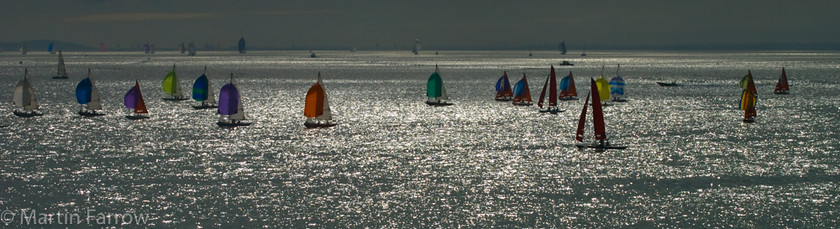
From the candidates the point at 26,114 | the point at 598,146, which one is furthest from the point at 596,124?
the point at 26,114

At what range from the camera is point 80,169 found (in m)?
41.8

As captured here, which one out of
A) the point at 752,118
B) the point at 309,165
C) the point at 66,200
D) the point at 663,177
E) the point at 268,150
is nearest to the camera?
the point at 66,200

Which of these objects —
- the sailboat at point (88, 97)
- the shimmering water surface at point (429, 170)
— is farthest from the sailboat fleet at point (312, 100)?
the shimmering water surface at point (429, 170)

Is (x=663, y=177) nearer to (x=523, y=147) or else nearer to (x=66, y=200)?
(x=523, y=147)

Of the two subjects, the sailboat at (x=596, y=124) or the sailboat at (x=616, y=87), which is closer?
the sailboat at (x=596, y=124)

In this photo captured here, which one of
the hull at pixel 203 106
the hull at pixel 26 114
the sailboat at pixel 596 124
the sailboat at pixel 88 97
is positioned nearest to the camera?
the sailboat at pixel 596 124

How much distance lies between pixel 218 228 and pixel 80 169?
15.3 m

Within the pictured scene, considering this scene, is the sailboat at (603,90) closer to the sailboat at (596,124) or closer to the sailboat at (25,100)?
the sailboat at (596,124)

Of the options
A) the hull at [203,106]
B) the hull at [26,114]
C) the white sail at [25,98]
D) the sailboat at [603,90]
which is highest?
the sailboat at [603,90]

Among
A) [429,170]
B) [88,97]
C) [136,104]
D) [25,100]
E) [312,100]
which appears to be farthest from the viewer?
[88,97]

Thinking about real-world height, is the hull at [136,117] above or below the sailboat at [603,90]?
below

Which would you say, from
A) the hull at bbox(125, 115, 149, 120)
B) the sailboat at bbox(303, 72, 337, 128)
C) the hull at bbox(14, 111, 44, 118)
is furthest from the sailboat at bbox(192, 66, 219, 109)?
A: the sailboat at bbox(303, 72, 337, 128)

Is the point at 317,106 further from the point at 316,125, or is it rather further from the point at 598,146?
the point at 598,146

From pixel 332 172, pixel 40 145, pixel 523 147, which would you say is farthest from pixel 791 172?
pixel 40 145
